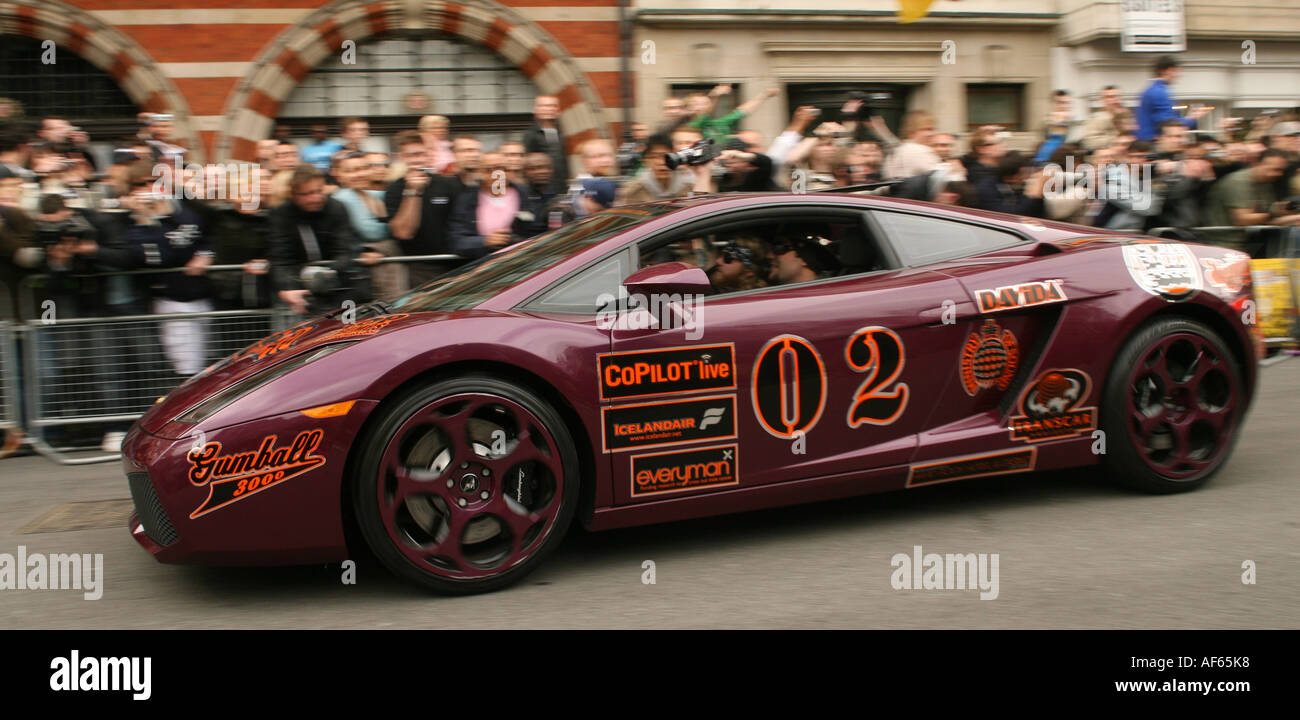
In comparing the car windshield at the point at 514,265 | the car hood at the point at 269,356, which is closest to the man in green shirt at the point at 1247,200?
the car windshield at the point at 514,265

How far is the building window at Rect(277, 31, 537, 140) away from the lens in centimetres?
1345

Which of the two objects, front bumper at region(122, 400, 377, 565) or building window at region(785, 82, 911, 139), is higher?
building window at region(785, 82, 911, 139)

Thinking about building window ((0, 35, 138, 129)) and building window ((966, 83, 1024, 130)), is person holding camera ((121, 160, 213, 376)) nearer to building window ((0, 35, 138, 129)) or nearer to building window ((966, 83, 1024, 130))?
building window ((0, 35, 138, 129))

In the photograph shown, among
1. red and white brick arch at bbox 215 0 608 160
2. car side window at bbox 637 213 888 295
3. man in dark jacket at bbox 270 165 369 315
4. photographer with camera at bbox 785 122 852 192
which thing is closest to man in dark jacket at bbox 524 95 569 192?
photographer with camera at bbox 785 122 852 192

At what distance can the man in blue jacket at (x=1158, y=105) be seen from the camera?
35.6ft

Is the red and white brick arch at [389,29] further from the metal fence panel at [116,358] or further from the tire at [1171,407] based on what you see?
the tire at [1171,407]

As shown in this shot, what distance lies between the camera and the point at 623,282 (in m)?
4.29

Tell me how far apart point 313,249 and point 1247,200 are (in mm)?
6988

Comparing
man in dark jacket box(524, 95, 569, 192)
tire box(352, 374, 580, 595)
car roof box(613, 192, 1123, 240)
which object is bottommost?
tire box(352, 374, 580, 595)

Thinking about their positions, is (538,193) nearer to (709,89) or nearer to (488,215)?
(488,215)

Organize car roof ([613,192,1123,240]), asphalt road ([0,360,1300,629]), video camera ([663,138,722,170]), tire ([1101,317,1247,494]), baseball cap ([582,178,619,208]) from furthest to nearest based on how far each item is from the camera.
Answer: baseball cap ([582,178,619,208]) < video camera ([663,138,722,170]) < tire ([1101,317,1247,494]) < car roof ([613,192,1123,240]) < asphalt road ([0,360,1300,629])

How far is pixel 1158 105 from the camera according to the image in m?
10.9

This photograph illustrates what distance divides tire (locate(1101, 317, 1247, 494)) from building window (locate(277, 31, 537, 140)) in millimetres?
9851

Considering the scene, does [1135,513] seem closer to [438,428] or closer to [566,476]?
[566,476]
